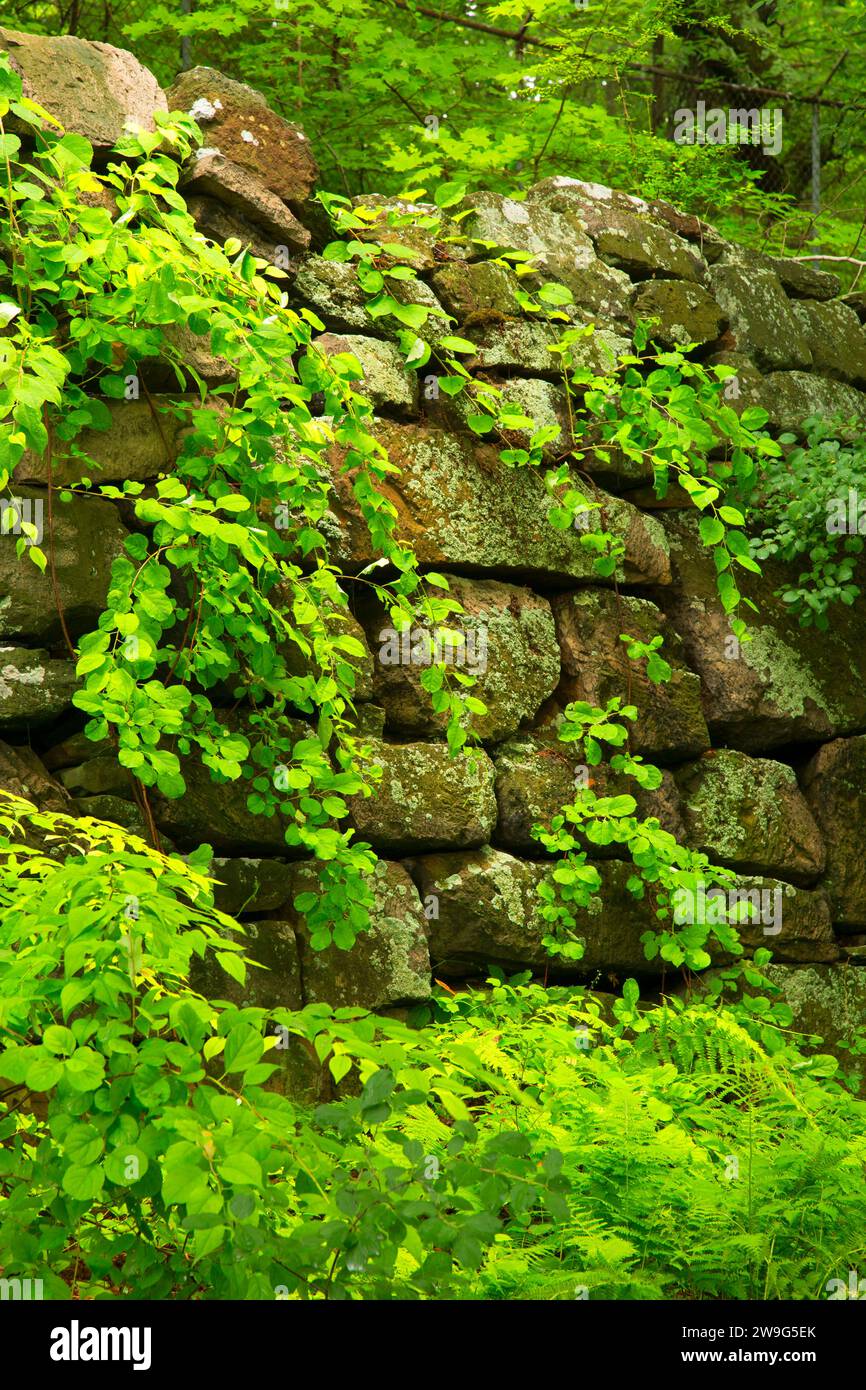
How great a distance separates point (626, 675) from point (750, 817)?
2.12 ft

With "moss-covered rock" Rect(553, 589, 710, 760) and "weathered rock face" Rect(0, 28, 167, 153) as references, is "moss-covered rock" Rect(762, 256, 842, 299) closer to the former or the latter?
"moss-covered rock" Rect(553, 589, 710, 760)

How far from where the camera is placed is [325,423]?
317 centimetres

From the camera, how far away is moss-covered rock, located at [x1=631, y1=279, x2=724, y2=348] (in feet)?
14.4

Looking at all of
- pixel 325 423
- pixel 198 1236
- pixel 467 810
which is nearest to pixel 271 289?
pixel 325 423

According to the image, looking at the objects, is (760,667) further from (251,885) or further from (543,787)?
(251,885)

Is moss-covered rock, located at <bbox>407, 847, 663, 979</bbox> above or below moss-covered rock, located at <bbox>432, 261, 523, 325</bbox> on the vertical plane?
below

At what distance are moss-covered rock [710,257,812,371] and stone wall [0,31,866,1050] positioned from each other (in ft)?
0.04

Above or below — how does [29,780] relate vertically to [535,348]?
below

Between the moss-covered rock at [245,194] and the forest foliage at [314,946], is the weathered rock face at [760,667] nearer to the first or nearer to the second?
the forest foliage at [314,946]

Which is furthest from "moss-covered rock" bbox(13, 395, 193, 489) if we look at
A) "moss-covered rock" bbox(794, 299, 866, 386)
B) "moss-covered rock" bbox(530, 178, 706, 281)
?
"moss-covered rock" bbox(794, 299, 866, 386)

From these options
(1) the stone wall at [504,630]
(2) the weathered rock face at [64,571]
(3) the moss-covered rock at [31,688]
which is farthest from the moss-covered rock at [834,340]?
(3) the moss-covered rock at [31,688]

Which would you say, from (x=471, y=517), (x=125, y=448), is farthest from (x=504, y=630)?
(x=125, y=448)

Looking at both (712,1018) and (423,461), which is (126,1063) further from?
(423,461)

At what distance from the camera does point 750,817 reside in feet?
13.6
